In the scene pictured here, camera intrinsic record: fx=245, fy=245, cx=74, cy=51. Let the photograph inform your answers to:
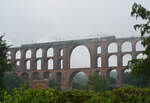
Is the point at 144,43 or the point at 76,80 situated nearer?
the point at 144,43

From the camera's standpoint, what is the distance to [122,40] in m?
47.7

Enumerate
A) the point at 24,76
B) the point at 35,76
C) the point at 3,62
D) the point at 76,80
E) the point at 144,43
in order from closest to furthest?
the point at 144,43 → the point at 3,62 → the point at 35,76 → the point at 24,76 → the point at 76,80

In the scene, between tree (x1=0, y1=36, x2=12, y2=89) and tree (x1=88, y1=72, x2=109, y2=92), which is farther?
tree (x1=88, y1=72, x2=109, y2=92)

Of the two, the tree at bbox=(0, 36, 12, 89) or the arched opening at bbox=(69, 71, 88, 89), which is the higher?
the tree at bbox=(0, 36, 12, 89)

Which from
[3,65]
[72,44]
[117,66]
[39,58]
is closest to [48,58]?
[39,58]

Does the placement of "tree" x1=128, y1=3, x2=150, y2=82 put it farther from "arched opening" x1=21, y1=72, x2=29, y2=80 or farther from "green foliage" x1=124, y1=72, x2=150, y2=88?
"arched opening" x1=21, y1=72, x2=29, y2=80

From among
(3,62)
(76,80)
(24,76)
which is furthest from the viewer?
(76,80)

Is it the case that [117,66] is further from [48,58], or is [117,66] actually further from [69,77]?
[48,58]

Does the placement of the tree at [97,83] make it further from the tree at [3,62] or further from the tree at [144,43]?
the tree at [144,43]

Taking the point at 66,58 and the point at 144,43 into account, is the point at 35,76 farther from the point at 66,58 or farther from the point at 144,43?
the point at 144,43

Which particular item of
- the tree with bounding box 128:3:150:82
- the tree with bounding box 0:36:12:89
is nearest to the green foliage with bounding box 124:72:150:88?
the tree with bounding box 0:36:12:89

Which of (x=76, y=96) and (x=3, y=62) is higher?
(x=3, y=62)

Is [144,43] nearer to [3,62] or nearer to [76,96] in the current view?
[76,96]

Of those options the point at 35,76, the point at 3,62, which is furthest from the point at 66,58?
the point at 3,62
